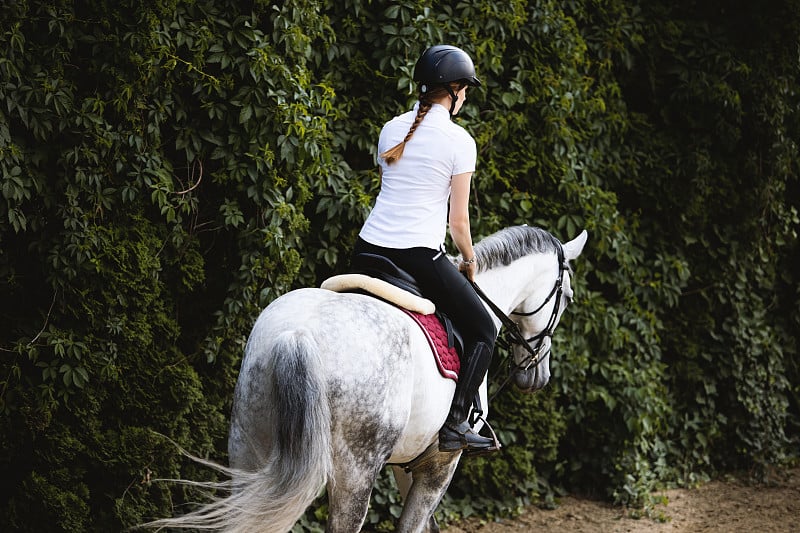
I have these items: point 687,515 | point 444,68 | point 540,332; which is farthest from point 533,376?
point 687,515

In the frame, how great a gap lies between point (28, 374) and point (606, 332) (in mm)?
4380

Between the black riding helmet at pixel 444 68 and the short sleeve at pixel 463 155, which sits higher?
the black riding helmet at pixel 444 68

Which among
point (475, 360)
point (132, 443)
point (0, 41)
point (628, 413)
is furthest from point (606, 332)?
point (0, 41)

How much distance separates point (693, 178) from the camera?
7.48 meters

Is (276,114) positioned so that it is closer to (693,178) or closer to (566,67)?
(566,67)

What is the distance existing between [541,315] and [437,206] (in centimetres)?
120

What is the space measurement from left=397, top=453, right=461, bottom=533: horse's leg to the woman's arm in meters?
1.03

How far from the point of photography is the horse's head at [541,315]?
460cm

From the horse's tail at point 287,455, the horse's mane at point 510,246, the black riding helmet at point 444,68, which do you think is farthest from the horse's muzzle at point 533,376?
the horse's tail at point 287,455

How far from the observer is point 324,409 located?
122 inches

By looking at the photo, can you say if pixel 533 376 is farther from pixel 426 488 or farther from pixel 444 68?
pixel 444 68

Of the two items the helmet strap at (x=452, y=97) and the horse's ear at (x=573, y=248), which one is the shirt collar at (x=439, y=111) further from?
the horse's ear at (x=573, y=248)

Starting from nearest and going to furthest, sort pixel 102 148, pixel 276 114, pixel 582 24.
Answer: pixel 102 148
pixel 276 114
pixel 582 24

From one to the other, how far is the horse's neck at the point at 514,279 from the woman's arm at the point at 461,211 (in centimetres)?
30
